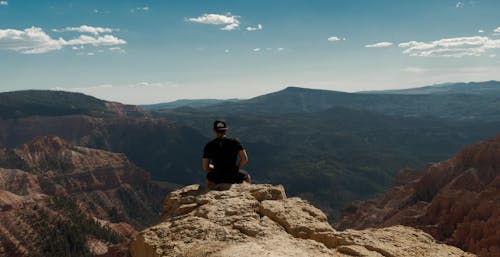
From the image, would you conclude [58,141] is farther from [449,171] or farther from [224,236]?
[224,236]

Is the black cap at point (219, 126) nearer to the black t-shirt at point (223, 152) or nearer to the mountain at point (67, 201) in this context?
the black t-shirt at point (223, 152)

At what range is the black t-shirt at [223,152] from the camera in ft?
42.1

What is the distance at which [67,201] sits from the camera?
13375cm

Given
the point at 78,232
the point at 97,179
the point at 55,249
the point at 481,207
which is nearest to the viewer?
the point at 481,207

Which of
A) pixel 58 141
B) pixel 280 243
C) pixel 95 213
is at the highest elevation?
pixel 280 243

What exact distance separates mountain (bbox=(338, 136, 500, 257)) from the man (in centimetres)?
4042

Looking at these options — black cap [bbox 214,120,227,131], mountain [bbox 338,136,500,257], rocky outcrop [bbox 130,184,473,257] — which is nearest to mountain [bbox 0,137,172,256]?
mountain [bbox 338,136,500,257]

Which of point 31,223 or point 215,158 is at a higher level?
point 215,158

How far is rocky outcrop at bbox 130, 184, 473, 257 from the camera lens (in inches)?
345

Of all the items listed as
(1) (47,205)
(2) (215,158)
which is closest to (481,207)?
(2) (215,158)

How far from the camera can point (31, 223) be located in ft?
359

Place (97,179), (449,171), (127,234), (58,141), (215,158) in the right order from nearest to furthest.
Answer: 1. (215,158)
2. (449,171)
3. (127,234)
4. (97,179)
5. (58,141)

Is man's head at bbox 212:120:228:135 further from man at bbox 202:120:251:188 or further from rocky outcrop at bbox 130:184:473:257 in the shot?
rocky outcrop at bbox 130:184:473:257

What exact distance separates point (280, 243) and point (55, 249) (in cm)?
10886
